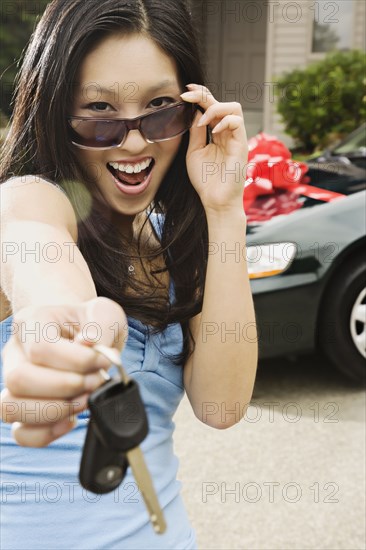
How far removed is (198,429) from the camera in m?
3.79

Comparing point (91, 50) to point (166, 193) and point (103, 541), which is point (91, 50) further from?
point (103, 541)

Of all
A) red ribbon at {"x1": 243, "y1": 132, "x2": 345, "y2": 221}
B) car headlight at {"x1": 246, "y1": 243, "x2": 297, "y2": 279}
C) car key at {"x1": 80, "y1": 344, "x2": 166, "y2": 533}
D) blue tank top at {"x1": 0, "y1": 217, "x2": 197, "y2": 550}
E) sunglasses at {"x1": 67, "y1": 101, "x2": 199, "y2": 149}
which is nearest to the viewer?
car key at {"x1": 80, "y1": 344, "x2": 166, "y2": 533}

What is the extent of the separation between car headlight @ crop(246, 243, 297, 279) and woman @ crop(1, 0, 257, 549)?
2364 mm

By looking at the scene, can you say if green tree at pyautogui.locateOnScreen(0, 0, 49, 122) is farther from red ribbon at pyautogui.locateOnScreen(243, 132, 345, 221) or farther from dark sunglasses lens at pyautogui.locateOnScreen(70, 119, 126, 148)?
dark sunglasses lens at pyautogui.locateOnScreen(70, 119, 126, 148)

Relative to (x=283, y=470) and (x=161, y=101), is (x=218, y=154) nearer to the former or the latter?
(x=161, y=101)

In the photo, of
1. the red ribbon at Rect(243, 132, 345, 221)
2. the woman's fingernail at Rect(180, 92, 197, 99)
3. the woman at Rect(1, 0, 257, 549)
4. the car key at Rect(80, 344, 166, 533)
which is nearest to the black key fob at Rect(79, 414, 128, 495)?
the car key at Rect(80, 344, 166, 533)

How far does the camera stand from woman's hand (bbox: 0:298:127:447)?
66 cm

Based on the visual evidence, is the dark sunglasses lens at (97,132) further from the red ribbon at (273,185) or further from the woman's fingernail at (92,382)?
the red ribbon at (273,185)

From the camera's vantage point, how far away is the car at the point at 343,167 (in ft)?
15.1

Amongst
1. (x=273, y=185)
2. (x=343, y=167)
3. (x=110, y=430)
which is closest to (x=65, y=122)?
(x=110, y=430)

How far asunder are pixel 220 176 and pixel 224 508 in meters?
1.91

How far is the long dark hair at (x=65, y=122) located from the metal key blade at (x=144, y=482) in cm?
81

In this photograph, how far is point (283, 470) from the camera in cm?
332

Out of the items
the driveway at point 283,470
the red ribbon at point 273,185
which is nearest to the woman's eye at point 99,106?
the driveway at point 283,470
